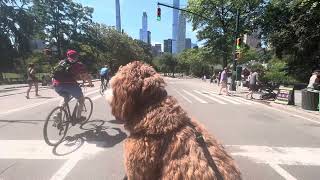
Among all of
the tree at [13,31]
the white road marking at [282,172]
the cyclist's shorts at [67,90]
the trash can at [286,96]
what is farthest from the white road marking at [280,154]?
the tree at [13,31]

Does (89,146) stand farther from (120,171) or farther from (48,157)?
(120,171)

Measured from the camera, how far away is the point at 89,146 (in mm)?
8750

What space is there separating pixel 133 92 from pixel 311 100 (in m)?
16.1

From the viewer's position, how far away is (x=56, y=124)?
9.30 m

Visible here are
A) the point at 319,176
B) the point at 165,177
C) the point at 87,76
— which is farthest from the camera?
the point at 87,76

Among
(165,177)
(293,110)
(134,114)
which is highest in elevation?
(134,114)

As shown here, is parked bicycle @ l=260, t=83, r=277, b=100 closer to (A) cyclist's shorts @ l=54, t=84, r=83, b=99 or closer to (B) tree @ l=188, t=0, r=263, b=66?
(A) cyclist's shorts @ l=54, t=84, r=83, b=99

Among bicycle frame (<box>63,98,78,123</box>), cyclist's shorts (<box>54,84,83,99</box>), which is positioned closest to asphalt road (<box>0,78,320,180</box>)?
bicycle frame (<box>63,98,78,123</box>)

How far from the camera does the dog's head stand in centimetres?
304

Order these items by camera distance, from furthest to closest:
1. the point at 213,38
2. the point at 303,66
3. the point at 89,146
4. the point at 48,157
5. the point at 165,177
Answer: the point at 213,38 < the point at 303,66 < the point at 89,146 < the point at 48,157 < the point at 165,177

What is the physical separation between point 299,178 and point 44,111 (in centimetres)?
1027

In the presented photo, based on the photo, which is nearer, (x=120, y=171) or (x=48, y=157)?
(x=120, y=171)

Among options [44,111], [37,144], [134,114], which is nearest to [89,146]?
[37,144]

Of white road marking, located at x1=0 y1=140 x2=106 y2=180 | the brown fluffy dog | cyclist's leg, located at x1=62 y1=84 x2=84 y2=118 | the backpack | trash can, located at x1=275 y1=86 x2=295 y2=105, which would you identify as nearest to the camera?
the brown fluffy dog
